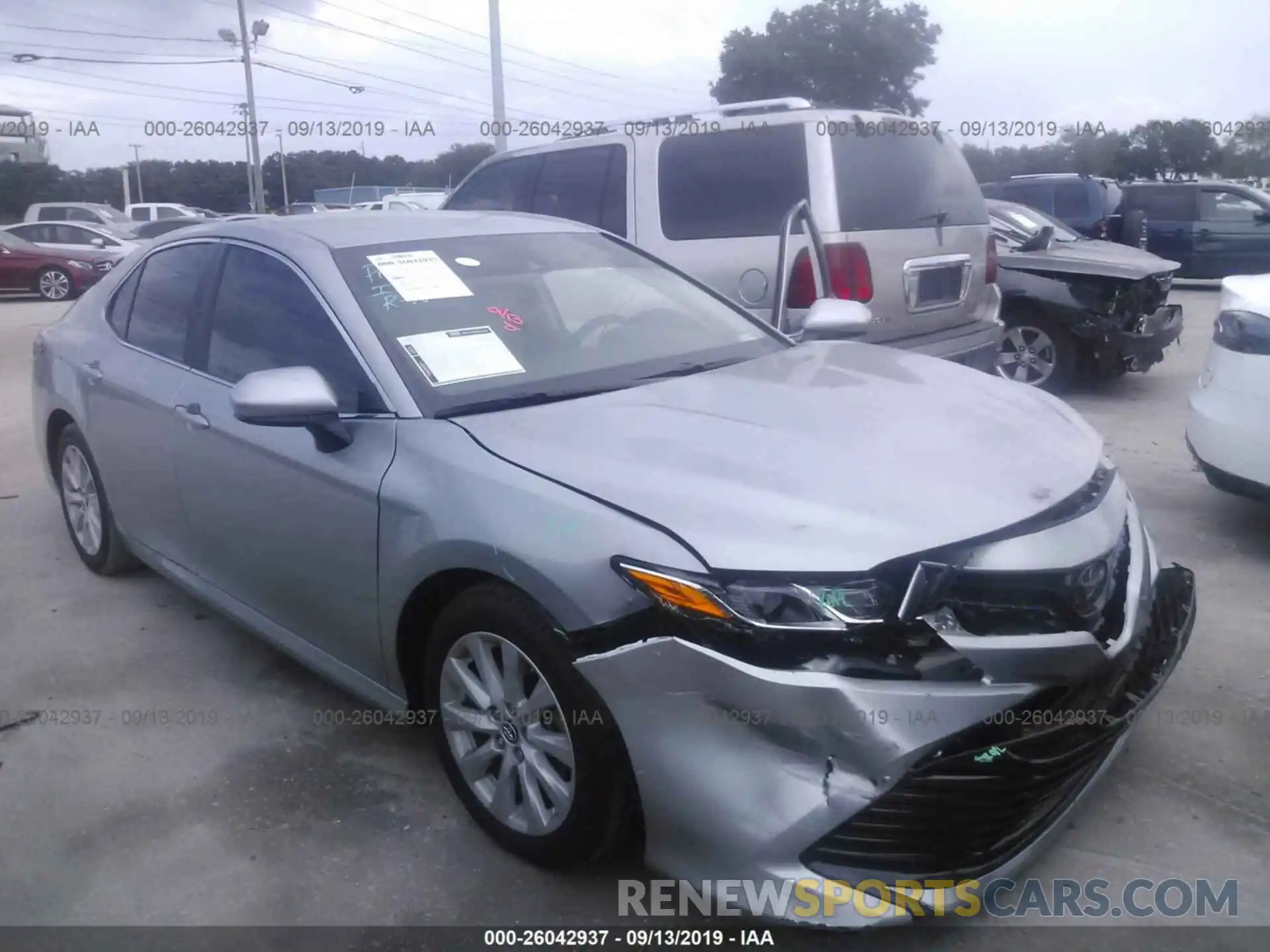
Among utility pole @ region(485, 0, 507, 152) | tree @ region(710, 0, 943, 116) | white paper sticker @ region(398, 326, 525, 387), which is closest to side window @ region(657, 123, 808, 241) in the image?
white paper sticker @ region(398, 326, 525, 387)

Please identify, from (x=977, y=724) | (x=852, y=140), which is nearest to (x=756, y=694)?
(x=977, y=724)

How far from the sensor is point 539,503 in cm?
255

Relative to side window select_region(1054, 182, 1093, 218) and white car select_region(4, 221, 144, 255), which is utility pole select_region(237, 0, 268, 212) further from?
side window select_region(1054, 182, 1093, 218)

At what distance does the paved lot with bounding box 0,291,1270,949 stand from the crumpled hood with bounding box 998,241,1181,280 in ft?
11.8

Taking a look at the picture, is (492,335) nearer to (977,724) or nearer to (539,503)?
(539,503)

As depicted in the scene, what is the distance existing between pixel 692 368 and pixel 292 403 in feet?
4.01

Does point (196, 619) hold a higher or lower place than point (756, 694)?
lower

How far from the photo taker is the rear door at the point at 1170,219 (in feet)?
52.6

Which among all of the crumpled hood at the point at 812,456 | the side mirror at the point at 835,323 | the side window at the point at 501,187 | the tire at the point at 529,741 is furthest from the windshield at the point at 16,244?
the tire at the point at 529,741

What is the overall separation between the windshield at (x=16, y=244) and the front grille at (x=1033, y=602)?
20.7 metres

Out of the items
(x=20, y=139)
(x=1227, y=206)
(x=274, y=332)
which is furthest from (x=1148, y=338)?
(x=20, y=139)

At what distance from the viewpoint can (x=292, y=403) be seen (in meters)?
2.92

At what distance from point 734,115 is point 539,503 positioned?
4247mm

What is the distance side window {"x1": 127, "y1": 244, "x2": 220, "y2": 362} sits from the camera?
13.1ft
